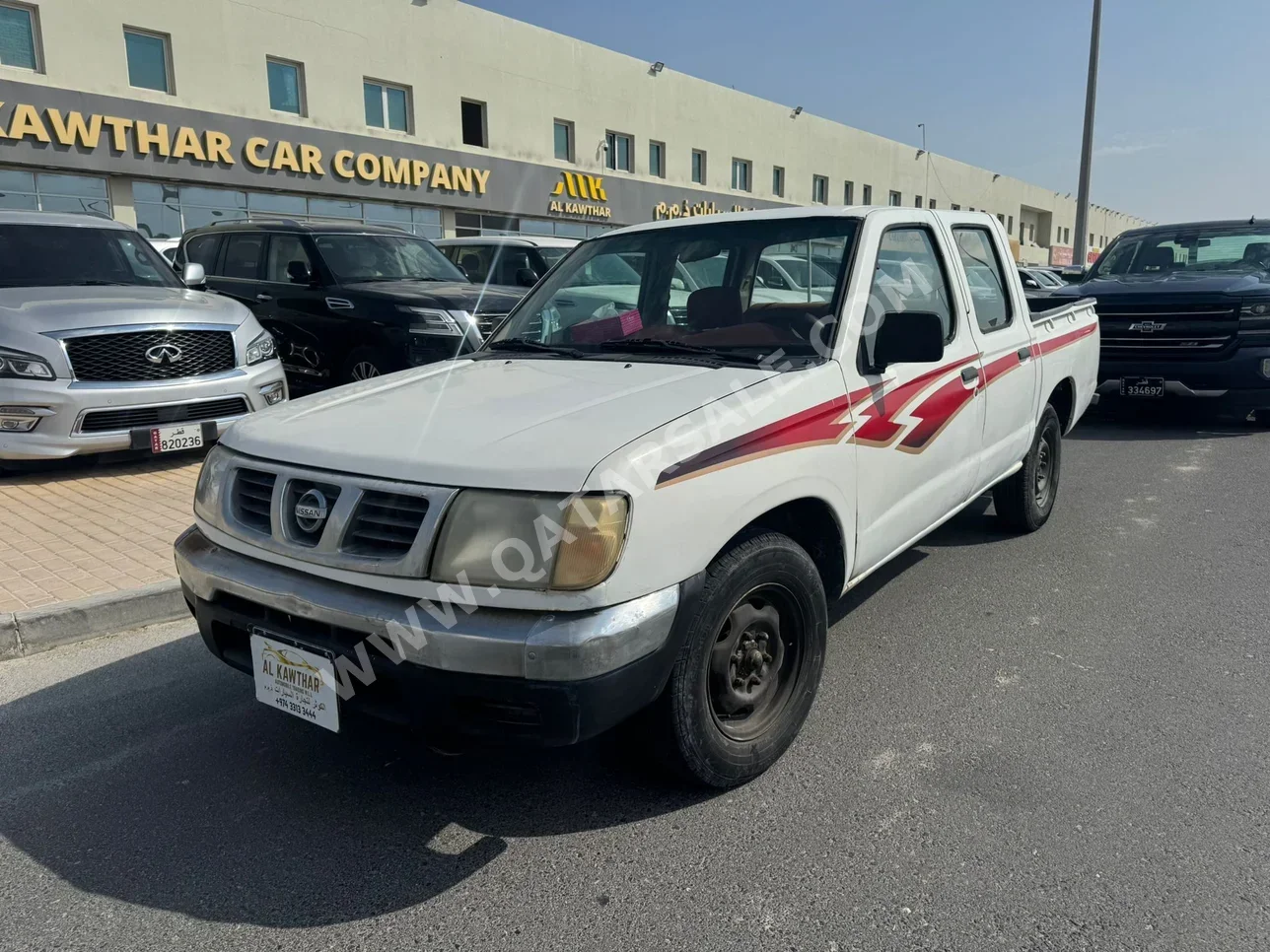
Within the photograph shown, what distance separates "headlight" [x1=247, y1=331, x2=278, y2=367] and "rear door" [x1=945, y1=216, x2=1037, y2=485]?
5.24m

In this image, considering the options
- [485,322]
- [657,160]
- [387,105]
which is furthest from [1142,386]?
[657,160]

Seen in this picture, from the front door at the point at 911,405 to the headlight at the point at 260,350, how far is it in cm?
521

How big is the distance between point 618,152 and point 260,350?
24526 millimetres

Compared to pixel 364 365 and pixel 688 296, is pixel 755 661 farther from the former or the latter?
pixel 364 365

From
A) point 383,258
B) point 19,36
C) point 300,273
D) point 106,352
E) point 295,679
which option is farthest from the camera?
point 19,36

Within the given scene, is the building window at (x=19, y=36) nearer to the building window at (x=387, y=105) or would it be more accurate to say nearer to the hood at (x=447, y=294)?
the building window at (x=387, y=105)

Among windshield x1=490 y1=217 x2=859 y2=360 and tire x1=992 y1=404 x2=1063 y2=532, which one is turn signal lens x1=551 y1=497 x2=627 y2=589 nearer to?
windshield x1=490 y1=217 x2=859 y2=360

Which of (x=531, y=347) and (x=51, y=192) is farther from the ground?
(x=51, y=192)

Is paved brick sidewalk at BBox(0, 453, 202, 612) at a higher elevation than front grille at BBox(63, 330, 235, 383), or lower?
lower

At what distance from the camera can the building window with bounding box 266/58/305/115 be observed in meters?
20.6

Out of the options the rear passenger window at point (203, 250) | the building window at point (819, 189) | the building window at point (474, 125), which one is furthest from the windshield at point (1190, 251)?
the building window at point (819, 189)

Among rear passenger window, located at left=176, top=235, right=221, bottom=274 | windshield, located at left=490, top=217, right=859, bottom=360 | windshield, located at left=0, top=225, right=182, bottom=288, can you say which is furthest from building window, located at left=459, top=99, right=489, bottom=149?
windshield, located at left=490, top=217, right=859, bottom=360

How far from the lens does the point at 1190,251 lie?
9984 mm

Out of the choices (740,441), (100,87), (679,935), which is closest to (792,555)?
(740,441)
